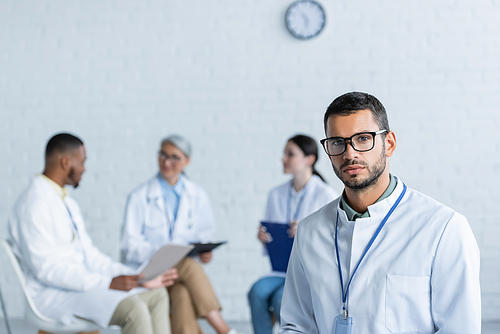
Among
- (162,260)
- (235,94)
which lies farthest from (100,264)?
(235,94)

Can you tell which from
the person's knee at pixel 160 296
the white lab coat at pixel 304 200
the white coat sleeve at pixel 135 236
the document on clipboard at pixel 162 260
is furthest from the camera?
the white coat sleeve at pixel 135 236

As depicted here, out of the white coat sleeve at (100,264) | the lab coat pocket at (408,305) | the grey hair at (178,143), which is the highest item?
the grey hair at (178,143)

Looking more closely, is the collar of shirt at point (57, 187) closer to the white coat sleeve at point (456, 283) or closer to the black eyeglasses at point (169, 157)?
the black eyeglasses at point (169, 157)

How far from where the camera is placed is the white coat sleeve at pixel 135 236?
300 centimetres

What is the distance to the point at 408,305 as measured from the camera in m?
1.32

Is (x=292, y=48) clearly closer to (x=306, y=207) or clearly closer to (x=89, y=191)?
(x=306, y=207)

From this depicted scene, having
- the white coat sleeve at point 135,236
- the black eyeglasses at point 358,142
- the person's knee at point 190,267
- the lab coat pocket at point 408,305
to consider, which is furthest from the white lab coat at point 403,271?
the white coat sleeve at point 135,236

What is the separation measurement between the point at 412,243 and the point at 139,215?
2131 mm

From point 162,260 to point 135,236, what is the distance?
60 cm

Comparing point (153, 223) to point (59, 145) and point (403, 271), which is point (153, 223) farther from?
point (403, 271)

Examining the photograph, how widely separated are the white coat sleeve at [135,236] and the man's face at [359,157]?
191 centimetres

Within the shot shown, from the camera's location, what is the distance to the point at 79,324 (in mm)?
2357

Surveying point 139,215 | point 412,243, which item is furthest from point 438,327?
point 139,215

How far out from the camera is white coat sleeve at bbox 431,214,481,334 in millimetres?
1248
